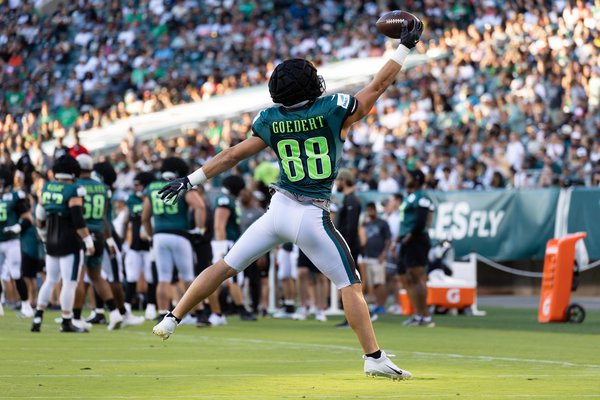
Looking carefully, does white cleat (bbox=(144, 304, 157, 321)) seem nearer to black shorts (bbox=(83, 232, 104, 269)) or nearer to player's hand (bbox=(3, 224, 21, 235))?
player's hand (bbox=(3, 224, 21, 235))

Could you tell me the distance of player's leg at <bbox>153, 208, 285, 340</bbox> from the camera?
962 centimetres

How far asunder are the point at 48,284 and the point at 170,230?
1790 mm

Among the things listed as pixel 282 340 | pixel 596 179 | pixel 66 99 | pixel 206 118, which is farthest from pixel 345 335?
pixel 66 99

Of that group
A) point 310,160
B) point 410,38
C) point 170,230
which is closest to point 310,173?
point 310,160

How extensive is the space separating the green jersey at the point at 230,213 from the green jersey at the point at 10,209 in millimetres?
3513

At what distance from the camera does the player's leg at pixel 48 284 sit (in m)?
16.0

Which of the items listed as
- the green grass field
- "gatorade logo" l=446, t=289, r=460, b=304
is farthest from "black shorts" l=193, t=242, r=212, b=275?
"gatorade logo" l=446, t=289, r=460, b=304

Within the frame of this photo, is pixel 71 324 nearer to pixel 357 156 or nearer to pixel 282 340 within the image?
pixel 282 340

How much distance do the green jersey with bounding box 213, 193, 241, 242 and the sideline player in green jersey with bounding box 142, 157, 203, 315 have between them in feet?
3.97

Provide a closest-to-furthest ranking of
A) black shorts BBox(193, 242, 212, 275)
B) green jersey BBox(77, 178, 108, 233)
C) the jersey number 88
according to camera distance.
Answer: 1. the jersey number 88
2. green jersey BBox(77, 178, 108, 233)
3. black shorts BBox(193, 242, 212, 275)

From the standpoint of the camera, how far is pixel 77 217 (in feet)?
51.0

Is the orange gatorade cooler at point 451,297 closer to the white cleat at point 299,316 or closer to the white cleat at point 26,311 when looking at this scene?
the white cleat at point 299,316

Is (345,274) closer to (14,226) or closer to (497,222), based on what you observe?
(14,226)

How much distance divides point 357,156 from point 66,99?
13639 mm
